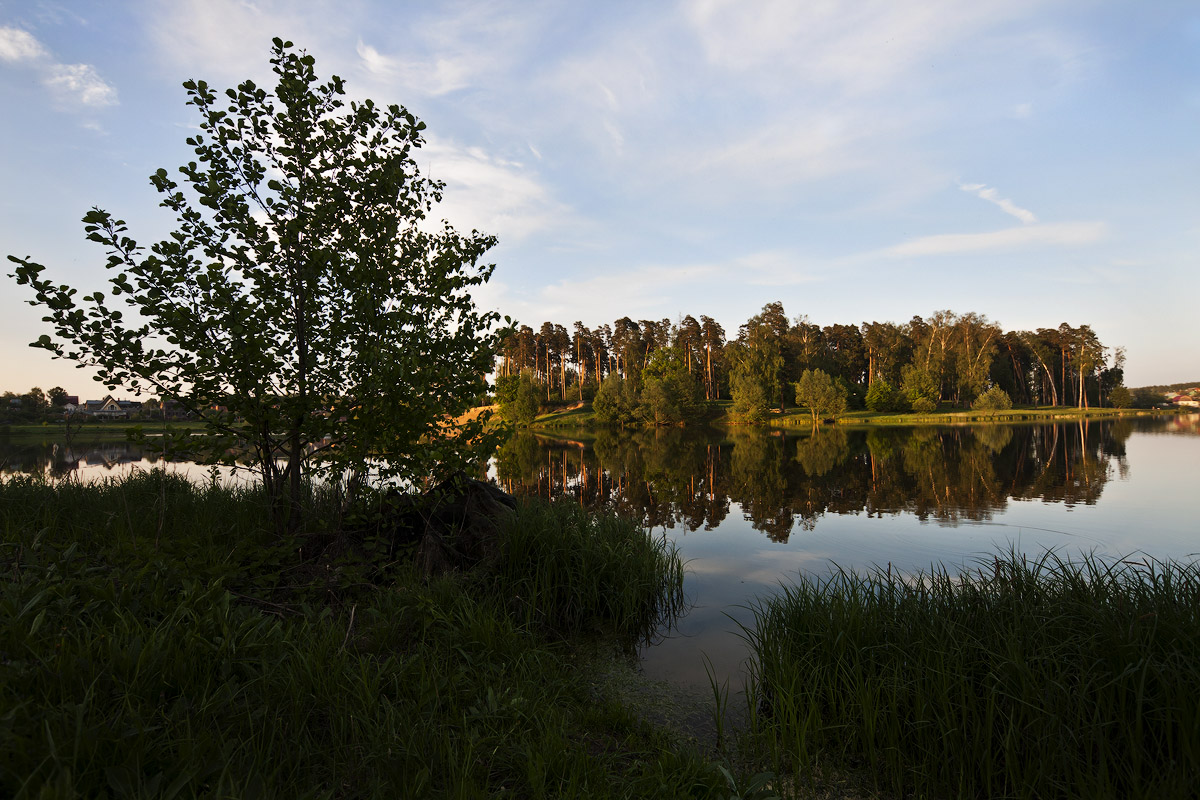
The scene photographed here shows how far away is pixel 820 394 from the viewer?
6706 cm

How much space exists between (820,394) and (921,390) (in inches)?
746

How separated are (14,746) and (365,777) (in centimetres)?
149

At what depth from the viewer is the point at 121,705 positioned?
279 cm

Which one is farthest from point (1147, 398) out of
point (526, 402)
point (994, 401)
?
point (526, 402)

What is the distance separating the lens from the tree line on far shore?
68.4 m

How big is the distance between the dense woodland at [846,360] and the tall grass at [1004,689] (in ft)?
206

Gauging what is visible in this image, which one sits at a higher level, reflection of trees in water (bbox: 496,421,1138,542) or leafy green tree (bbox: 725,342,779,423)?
leafy green tree (bbox: 725,342,779,423)

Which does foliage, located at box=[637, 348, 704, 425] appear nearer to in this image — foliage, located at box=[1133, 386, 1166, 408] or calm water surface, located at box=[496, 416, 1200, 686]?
calm water surface, located at box=[496, 416, 1200, 686]

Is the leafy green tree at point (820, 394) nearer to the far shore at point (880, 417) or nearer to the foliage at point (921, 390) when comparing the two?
the far shore at point (880, 417)

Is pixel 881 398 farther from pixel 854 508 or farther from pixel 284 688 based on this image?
pixel 284 688

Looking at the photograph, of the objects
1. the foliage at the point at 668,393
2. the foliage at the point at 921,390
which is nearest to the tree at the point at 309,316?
the foliage at the point at 668,393

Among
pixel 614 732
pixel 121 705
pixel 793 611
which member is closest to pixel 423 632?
pixel 614 732

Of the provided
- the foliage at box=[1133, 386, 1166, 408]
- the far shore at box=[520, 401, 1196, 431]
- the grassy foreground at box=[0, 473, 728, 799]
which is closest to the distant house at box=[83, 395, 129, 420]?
the grassy foreground at box=[0, 473, 728, 799]

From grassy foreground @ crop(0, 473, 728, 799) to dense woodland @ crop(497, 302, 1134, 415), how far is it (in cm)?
6191
